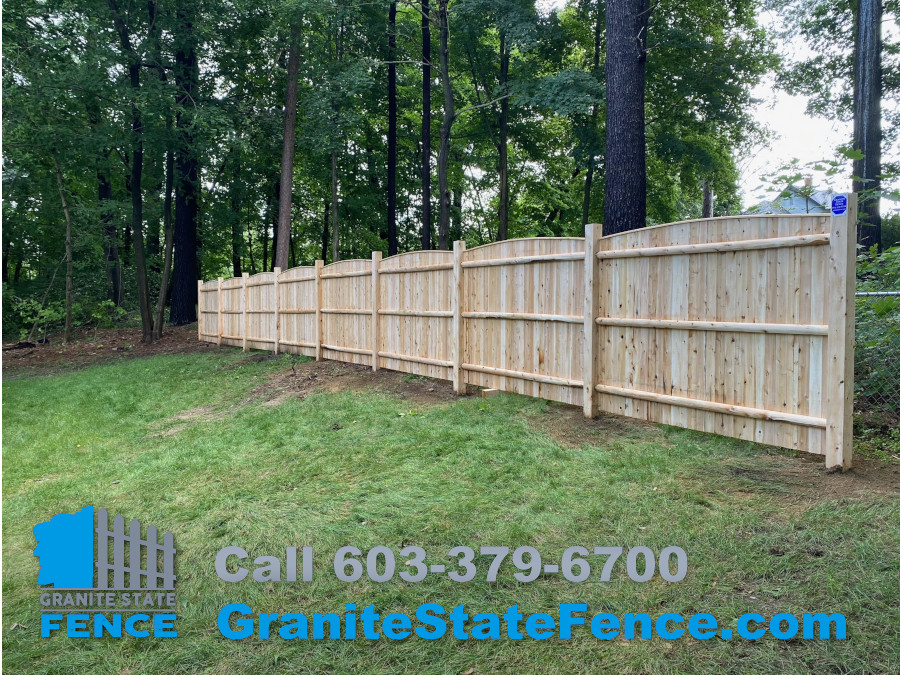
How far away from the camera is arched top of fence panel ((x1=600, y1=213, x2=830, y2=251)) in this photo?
12.2ft

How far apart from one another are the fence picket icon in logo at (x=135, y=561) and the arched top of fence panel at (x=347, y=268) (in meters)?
5.35

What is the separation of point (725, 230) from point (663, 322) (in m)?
0.82

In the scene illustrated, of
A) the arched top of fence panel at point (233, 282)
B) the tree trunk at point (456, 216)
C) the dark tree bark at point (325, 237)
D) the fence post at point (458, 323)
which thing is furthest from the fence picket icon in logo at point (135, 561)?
the dark tree bark at point (325, 237)

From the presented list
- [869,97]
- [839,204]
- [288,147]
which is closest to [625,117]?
[839,204]

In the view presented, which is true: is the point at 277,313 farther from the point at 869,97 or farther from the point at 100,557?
the point at 869,97

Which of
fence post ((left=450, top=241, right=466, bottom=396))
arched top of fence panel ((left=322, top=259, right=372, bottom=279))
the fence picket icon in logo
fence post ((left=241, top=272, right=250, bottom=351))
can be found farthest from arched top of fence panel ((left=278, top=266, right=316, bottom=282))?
the fence picket icon in logo

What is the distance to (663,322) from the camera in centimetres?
455

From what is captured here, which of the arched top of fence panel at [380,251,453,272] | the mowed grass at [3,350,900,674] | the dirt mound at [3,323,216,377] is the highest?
the arched top of fence panel at [380,251,453,272]

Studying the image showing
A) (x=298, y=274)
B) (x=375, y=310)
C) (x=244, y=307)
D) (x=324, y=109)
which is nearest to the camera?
(x=375, y=310)

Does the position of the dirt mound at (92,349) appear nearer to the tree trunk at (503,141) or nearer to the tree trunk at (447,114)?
the tree trunk at (447,114)

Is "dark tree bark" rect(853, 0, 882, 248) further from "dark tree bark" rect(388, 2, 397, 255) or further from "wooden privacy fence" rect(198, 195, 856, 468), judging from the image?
"dark tree bark" rect(388, 2, 397, 255)

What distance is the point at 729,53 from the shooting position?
13023mm

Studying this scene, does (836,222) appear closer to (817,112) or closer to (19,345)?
(817,112)

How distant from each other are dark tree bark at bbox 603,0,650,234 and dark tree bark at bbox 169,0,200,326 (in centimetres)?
993
